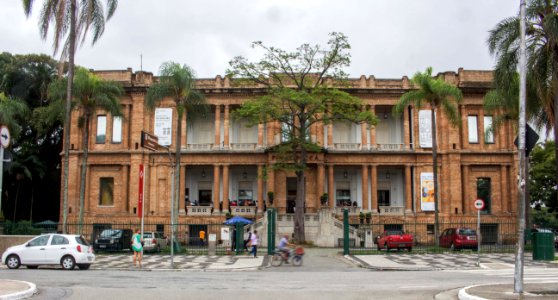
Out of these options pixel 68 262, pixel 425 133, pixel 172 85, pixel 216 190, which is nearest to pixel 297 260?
pixel 68 262

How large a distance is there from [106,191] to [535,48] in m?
37.6

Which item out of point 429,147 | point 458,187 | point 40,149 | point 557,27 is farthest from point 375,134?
point 40,149

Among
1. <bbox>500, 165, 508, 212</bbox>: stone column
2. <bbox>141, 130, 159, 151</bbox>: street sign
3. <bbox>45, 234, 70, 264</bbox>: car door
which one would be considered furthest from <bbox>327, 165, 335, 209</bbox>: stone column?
<bbox>45, 234, 70, 264</bbox>: car door

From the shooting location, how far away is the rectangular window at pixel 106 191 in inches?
1977

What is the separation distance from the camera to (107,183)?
50656 mm

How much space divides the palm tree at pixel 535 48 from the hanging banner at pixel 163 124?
30.0 m

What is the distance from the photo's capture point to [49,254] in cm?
2273

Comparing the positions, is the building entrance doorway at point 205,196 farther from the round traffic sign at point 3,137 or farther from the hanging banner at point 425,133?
the round traffic sign at point 3,137

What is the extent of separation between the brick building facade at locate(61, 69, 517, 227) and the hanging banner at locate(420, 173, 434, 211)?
Result: 0.40 ft

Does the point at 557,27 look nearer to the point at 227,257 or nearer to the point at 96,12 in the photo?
the point at 227,257

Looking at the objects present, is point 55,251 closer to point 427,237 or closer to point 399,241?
point 399,241

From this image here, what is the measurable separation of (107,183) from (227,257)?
23519 millimetres

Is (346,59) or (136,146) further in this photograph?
(136,146)

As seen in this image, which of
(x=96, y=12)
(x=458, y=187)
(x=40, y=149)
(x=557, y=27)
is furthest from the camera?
(x=40, y=149)
